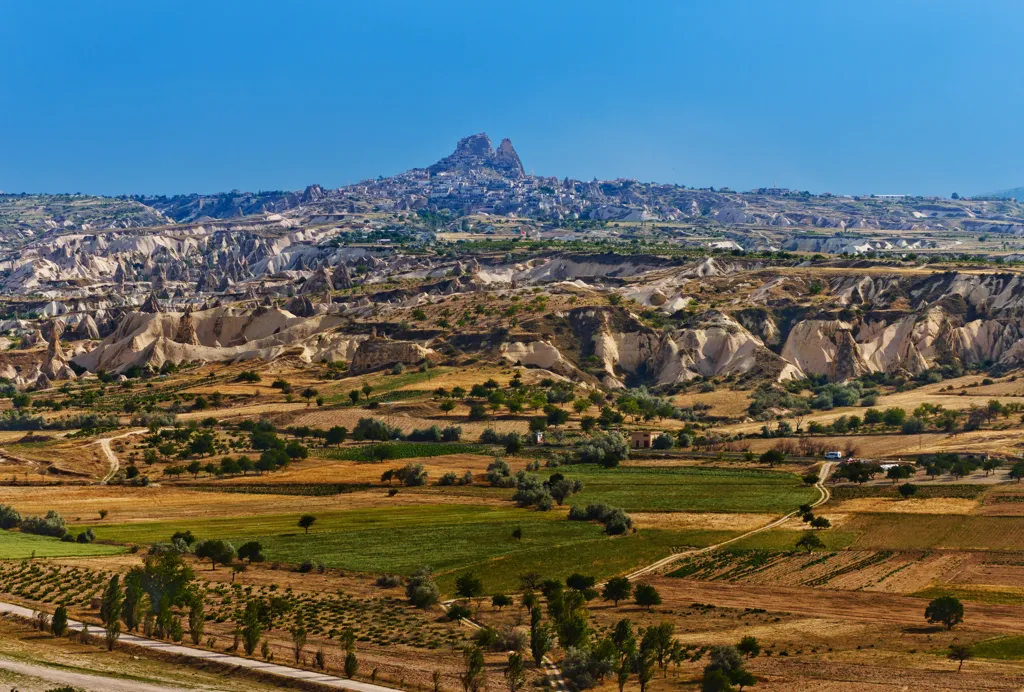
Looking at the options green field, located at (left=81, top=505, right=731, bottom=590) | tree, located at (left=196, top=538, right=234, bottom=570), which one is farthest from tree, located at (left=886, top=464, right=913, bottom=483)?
tree, located at (left=196, top=538, right=234, bottom=570)

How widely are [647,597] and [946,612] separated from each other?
11040mm

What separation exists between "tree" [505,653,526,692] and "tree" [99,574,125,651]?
13.2 metres

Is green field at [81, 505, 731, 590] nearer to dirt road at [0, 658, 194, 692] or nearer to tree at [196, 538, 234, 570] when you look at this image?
tree at [196, 538, 234, 570]

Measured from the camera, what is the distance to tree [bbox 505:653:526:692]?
38219 millimetres

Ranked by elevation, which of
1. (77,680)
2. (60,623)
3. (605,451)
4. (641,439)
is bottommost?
(77,680)

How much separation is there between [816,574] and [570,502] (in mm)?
20792

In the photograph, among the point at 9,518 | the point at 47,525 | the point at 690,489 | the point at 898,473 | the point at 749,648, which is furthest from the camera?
the point at 898,473

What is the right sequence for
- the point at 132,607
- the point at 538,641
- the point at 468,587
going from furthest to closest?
the point at 468,587 < the point at 132,607 < the point at 538,641

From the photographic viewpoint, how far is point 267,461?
8494cm

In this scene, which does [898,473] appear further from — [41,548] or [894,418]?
[41,548]

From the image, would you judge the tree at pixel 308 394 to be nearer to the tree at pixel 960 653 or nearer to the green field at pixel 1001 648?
the green field at pixel 1001 648

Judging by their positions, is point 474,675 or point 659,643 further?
point 659,643

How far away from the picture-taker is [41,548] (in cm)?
5822

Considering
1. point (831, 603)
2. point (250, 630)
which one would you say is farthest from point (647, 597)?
point (250, 630)
